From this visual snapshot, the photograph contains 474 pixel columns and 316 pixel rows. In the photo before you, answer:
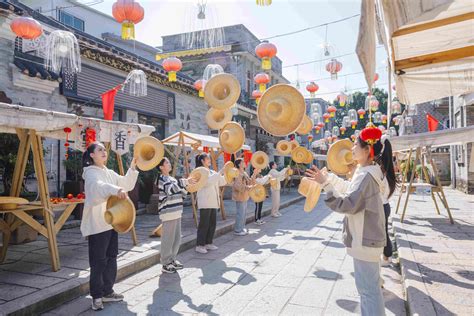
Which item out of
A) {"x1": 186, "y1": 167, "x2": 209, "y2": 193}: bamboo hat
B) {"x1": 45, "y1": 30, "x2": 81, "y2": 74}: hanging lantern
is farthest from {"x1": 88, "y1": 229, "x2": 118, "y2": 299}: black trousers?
{"x1": 45, "y1": 30, "x2": 81, "y2": 74}: hanging lantern

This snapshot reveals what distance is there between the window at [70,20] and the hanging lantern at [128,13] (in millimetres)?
10132

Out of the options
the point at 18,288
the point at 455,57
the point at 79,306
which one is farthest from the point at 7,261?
the point at 455,57

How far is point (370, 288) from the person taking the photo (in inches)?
114

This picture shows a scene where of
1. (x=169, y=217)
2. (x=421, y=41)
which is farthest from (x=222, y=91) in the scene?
(x=421, y=41)

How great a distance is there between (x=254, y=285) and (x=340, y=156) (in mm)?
2044

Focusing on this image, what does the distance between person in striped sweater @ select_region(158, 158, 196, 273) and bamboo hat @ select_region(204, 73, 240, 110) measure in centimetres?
199

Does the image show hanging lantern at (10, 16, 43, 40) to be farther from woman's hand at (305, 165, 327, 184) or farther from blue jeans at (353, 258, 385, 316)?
blue jeans at (353, 258, 385, 316)

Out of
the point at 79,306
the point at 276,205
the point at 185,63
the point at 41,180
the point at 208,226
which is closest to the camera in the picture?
the point at 79,306

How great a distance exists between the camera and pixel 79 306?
4023 mm

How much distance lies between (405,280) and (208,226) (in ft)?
11.1

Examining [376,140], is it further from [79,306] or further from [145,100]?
[145,100]

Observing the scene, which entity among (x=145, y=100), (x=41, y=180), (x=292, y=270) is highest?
(x=145, y=100)

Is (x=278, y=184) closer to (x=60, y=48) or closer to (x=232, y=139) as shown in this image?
(x=232, y=139)

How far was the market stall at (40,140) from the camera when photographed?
166 inches
